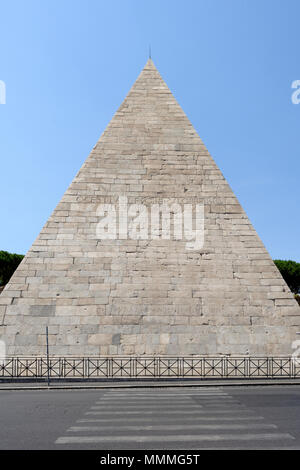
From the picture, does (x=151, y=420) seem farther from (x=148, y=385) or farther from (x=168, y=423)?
(x=148, y=385)

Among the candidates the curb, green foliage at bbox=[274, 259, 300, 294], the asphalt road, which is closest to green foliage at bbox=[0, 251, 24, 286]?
green foliage at bbox=[274, 259, 300, 294]

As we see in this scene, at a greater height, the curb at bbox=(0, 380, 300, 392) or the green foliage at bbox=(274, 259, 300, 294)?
the green foliage at bbox=(274, 259, 300, 294)

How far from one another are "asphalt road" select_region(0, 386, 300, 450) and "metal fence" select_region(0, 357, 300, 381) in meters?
3.13

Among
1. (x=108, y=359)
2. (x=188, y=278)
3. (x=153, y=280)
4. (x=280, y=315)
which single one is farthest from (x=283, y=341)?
(x=108, y=359)

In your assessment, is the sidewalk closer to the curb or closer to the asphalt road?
the curb

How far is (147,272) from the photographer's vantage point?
55.3 ft

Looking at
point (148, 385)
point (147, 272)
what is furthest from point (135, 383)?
point (147, 272)

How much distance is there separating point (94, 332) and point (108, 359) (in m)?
1.16

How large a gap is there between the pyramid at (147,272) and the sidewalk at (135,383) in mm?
1393

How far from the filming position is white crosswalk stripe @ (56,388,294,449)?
5.96 m

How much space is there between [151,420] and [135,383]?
6498mm

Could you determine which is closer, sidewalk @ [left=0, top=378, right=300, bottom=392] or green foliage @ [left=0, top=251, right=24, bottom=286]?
sidewalk @ [left=0, top=378, right=300, bottom=392]

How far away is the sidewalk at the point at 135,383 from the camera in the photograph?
12977 millimetres

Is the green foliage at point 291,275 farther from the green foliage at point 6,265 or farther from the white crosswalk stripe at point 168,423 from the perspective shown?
the white crosswalk stripe at point 168,423
